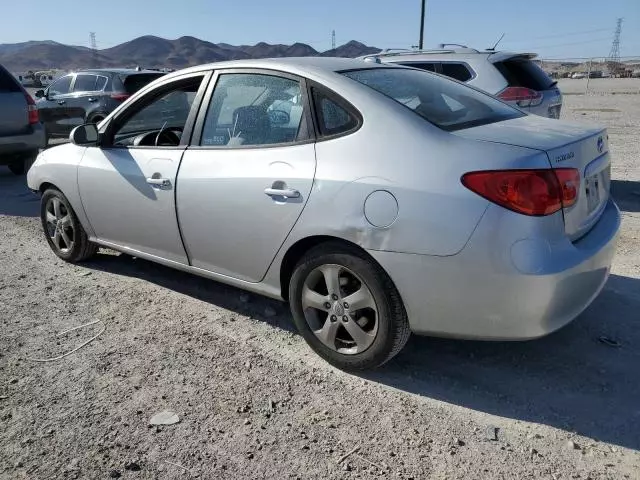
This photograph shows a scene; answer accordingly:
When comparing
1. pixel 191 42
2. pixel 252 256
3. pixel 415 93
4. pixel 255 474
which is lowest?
pixel 255 474

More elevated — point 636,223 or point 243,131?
point 243,131

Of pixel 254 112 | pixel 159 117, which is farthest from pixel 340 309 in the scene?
pixel 159 117

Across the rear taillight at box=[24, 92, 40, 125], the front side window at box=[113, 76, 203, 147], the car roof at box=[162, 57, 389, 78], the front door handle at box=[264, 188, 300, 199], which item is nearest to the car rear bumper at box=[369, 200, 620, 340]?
the front door handle at box=[264, 188, 300, 199]

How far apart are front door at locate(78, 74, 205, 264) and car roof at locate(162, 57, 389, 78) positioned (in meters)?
0.22

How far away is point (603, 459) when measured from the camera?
95.4 inches

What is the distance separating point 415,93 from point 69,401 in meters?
2.52

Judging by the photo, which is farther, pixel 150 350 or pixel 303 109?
pixel 150 350

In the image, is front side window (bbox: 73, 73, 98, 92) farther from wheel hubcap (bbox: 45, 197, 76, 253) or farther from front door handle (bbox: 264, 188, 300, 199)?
front door handle (bbox: 264, 188, 300, 199)

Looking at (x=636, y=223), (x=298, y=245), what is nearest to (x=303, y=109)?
(x=298, y=245)

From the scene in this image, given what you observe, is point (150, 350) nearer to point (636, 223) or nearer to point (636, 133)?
point (636, 223)

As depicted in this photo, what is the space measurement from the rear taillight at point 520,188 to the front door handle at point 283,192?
907mm

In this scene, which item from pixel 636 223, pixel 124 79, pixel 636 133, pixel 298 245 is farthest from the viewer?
pixel 636 133

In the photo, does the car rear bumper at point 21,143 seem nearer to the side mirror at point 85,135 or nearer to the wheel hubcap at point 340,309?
the side mirror at point 85,135

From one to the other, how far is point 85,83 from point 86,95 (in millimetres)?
377
